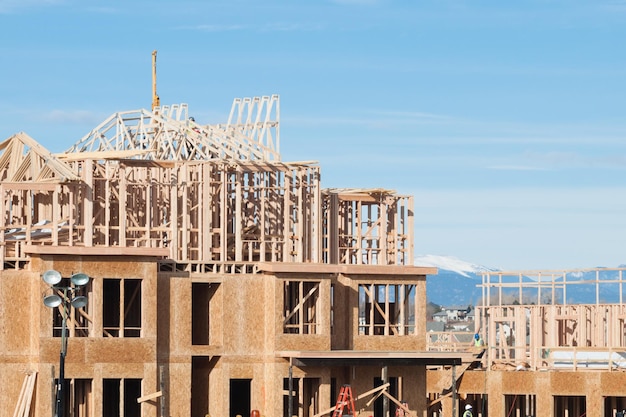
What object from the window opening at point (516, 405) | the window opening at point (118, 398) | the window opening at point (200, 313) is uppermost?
the window opening at point (200, 313)

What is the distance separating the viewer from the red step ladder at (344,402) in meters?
56.0

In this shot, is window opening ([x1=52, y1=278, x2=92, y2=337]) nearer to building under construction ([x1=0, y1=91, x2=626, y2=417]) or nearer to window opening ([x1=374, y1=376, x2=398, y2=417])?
building under construction ([x1=0, y1=91, x2=626, y2=417])

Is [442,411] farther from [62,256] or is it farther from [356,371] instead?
[62,256]

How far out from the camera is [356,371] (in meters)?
58.6

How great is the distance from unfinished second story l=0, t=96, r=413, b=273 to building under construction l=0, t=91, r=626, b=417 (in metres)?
0.09

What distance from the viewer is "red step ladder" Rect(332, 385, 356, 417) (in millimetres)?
56000

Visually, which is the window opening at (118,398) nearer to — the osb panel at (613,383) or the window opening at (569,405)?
the window opening at (569,405)

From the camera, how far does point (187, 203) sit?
59312 millimetres

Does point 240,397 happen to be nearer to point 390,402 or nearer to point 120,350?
point 390,402

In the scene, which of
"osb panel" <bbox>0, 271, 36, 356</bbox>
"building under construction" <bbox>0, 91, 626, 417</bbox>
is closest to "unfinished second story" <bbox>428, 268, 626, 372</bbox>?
"building under construction" <bbox>0, 91, 626, 417</bbox>

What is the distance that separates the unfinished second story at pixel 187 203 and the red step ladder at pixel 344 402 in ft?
19.8

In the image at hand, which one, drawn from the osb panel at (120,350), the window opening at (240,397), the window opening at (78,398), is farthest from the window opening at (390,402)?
the window opening at (78,398)

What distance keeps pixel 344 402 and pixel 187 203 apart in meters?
10.1

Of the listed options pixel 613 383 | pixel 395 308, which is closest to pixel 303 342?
pixel 395 308
